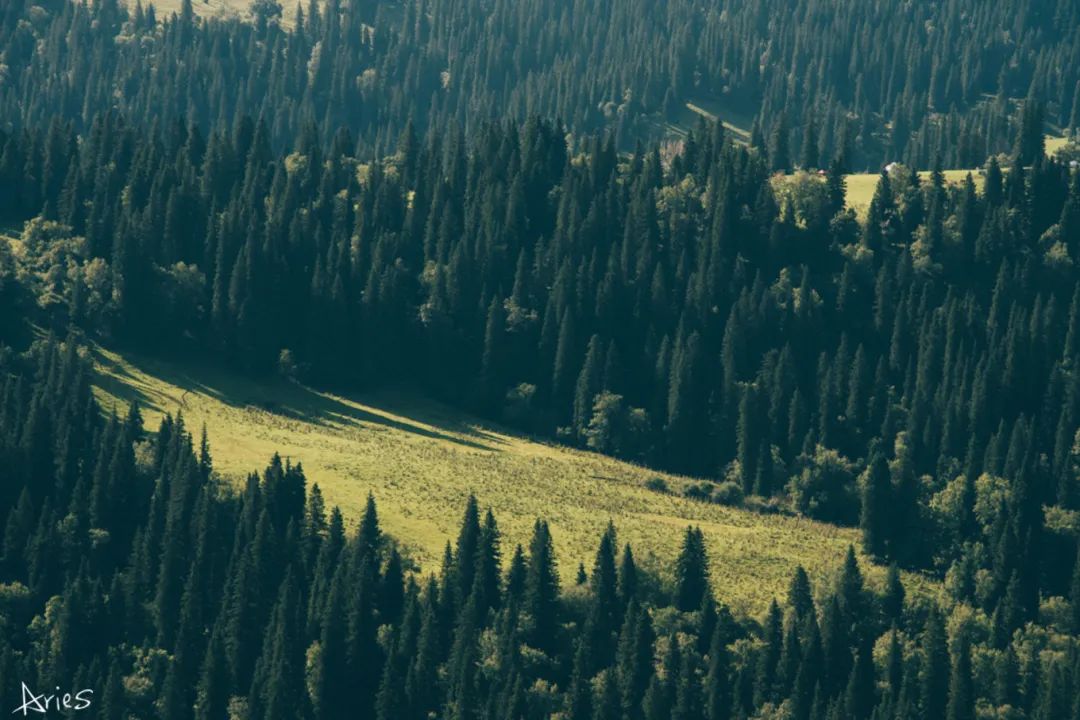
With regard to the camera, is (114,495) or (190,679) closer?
(190,679)

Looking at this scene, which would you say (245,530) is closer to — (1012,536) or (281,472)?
(281,472)

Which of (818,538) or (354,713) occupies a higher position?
(818,538)

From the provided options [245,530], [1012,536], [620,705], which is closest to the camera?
[620,705]

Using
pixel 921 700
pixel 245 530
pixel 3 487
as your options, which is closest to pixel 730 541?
pixel 921 700
